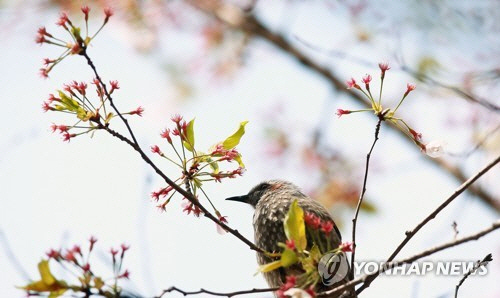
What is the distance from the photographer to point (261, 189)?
5.11 m

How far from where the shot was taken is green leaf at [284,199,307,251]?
2.33 m

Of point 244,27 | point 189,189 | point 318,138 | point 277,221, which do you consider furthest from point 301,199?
point 244,27

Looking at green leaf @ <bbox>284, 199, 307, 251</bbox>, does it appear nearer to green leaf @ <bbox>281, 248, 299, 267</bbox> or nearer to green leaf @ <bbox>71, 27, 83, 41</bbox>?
green leaf @ <bbox>281, 248, 299, 267</bbox>

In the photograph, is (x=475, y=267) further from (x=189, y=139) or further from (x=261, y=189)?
(x=261, y=189)

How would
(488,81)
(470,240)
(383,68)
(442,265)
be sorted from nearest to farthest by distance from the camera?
(470,240) → (383,68) → (442,265) → (488,81)

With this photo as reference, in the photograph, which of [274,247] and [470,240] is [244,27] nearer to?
[274,247]

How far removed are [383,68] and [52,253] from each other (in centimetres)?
144

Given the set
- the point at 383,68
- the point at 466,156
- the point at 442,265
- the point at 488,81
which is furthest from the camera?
the point at 488,81

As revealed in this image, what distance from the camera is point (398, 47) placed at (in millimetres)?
3826

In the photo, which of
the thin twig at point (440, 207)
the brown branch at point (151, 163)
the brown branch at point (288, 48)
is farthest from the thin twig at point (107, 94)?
the brown branch at point (288, 48)

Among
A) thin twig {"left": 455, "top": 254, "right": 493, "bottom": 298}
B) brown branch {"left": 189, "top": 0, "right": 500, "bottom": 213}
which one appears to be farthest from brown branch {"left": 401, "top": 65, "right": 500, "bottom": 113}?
brown branch {"left": 189, "top": 0, "right": 500, "bottom": 213}

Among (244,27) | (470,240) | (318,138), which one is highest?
(244,27)

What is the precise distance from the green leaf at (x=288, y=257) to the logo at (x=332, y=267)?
19cm

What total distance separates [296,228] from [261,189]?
276cm
